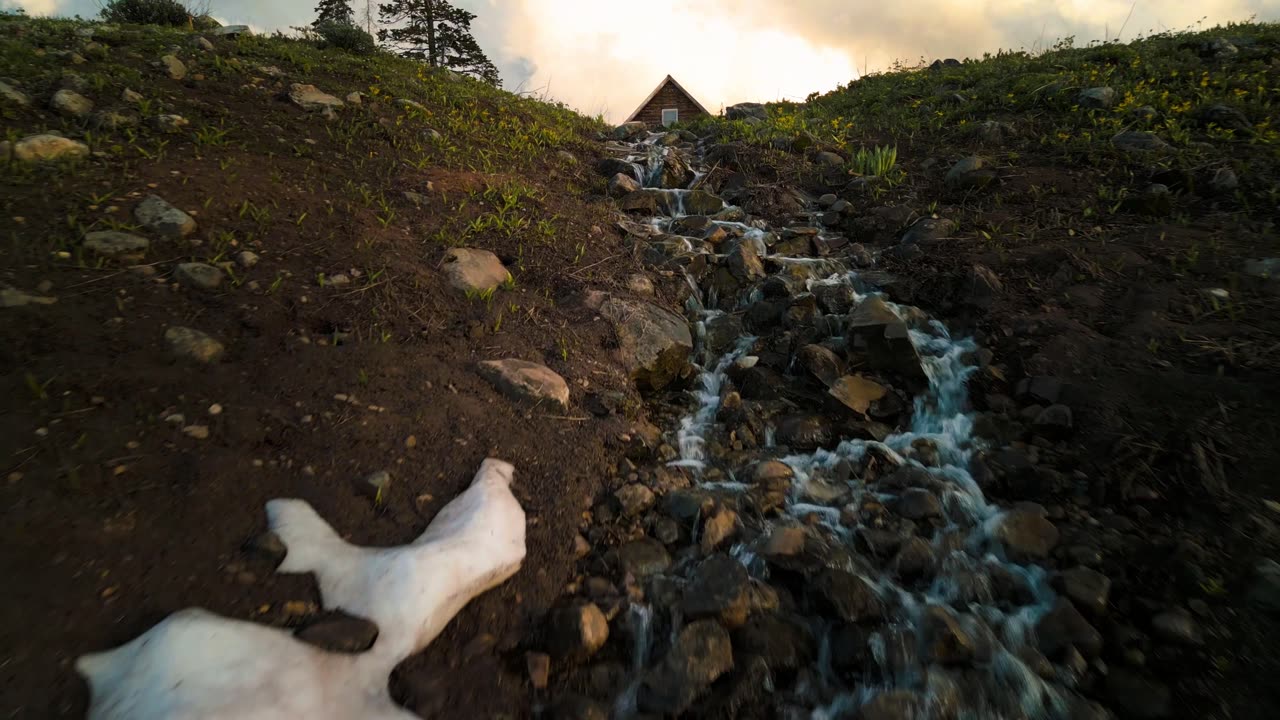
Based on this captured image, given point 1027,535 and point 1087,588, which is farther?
point 1027,535

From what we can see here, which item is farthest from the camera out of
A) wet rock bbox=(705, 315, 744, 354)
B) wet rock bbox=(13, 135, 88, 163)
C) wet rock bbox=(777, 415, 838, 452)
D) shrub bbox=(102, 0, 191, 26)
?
shrub bbox=(102, 0, 191, 26)

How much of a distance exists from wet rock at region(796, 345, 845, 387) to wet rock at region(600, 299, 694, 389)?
1.02 m

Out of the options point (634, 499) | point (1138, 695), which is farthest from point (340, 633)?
point (1138, 695)

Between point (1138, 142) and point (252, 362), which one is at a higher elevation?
point (1138, 142)

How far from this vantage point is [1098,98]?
24.8 feet

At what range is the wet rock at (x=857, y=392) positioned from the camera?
405cm

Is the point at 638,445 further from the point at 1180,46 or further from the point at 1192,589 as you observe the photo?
the point at 1180,46

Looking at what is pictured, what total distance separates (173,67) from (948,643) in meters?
8.80

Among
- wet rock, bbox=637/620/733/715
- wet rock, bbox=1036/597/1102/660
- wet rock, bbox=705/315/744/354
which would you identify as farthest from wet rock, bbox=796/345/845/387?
wet rock, bbox=637/620/733/715

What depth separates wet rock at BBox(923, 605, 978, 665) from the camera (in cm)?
233

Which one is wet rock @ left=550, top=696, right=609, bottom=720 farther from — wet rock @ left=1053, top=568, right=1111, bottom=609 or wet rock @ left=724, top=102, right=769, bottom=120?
wet rock @ left=724, top=102, right=769, bottom=120

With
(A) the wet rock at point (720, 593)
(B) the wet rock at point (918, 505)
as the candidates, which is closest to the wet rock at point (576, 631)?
(A) the wet rock at point (720, 593)

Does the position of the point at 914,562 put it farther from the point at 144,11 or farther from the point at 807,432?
the point at 144,11

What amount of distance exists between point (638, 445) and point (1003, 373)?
2.94 meters
